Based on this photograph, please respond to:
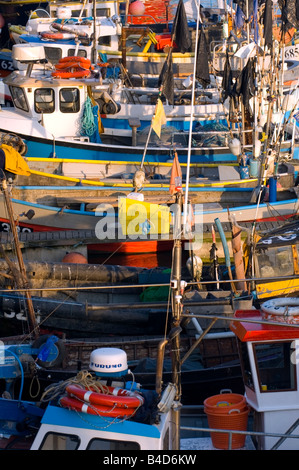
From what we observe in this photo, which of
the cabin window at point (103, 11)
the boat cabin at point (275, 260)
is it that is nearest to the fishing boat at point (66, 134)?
the boat cabin at point (275, 260)

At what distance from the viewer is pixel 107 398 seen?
7441mm

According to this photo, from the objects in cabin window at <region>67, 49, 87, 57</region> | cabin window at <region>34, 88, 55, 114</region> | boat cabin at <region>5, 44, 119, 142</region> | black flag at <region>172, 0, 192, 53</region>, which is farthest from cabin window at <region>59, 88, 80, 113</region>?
black flag at <region>172, 0, 192, 53</region>

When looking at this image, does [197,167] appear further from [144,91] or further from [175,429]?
[175,429]

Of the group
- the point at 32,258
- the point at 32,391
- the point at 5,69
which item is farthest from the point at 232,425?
the point at 5,69

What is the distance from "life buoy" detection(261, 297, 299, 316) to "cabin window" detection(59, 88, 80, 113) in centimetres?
1320

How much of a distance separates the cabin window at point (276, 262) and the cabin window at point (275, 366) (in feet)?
13.0

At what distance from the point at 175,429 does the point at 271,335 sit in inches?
59.7

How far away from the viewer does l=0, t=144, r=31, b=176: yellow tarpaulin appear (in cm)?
1803

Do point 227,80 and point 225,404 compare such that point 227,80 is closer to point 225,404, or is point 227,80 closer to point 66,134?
point 66,134

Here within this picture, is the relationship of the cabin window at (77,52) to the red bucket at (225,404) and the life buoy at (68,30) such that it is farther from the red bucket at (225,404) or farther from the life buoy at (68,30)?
the red bucket at (225,404)

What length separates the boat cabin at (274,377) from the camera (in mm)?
8500

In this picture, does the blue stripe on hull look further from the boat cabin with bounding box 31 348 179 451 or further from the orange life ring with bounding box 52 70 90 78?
the boat cabin with bounding box 31 348 179 451

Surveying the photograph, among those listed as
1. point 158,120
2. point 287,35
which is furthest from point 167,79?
point 287,35

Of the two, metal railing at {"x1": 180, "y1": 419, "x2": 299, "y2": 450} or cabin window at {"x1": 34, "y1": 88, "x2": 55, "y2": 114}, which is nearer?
metal railing at {"x1": 180, "y1": 419, "x2": 299, "y2": 450}
